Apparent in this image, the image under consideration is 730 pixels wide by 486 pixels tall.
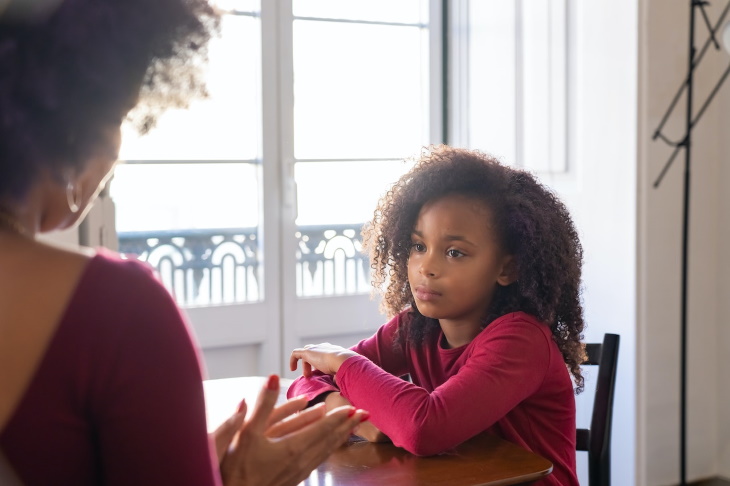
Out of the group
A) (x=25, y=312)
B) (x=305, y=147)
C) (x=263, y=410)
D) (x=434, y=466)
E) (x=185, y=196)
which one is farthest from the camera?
(x=305, y=147)

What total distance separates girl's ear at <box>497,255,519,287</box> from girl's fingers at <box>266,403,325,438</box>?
2.08ft

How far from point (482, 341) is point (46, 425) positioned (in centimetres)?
95

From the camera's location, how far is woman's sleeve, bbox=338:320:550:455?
4.19 ft

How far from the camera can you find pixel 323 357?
151 centimetres

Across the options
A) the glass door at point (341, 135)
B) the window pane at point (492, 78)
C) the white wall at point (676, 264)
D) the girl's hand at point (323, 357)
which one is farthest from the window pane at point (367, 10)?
the girl's hand at point (323, 357)

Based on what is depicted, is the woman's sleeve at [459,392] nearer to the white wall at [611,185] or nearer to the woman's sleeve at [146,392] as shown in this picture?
the woman's sleeve at [146,392]

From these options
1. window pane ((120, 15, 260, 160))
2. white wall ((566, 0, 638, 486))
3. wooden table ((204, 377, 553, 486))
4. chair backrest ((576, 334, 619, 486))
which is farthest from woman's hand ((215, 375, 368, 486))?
window pane ((120, 15, 260, 160))

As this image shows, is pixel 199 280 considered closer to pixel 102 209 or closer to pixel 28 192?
pixel 102 209

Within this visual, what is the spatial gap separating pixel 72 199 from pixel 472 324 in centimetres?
103

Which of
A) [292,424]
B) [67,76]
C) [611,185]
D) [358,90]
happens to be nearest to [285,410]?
[292,424]

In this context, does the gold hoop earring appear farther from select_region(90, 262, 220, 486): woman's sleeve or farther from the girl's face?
the girl's face

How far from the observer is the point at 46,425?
0.59 m

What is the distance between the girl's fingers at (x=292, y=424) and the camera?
0.98m

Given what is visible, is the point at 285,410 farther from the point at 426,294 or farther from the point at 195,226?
the point at 195,226
